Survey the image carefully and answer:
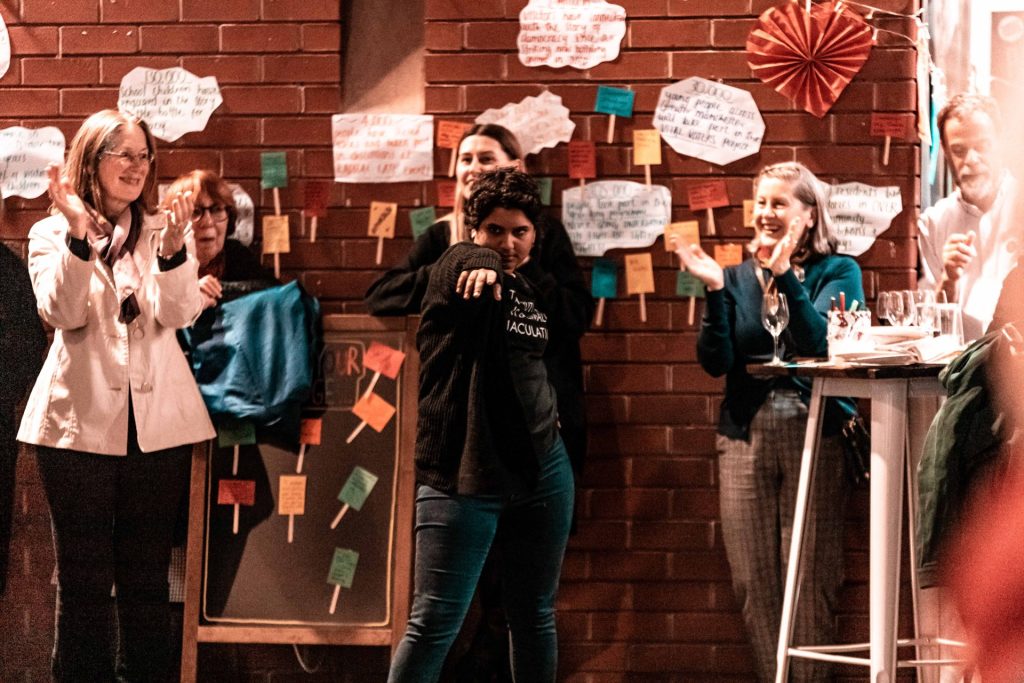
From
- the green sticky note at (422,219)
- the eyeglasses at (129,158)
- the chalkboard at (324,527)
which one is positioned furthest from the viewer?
the green sticky note at (422,219)

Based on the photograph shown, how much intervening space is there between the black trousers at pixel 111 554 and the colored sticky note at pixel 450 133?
1.24 metres

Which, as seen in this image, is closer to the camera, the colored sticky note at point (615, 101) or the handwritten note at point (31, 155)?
the colored sticky note at point (615, 101)

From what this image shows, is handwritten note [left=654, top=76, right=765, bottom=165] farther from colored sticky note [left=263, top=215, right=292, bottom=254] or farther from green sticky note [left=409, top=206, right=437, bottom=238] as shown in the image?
colored sticky note [left=263, top=215, right=292, bottom=254]

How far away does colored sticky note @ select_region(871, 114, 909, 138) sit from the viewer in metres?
3.70

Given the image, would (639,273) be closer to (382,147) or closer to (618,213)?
(618,213)

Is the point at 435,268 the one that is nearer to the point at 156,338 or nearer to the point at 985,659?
the point at 156,338

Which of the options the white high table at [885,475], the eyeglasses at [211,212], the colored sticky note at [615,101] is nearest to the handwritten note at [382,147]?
the eyeglasses at [211,212]

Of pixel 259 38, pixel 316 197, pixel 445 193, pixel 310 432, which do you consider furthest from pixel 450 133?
pixel 310 432

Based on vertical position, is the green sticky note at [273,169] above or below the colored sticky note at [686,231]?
above

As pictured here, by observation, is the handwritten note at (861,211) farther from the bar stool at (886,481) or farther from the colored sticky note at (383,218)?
the colored sticky note at (383,218)

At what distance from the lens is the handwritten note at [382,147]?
3814mm

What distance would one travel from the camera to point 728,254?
375cm

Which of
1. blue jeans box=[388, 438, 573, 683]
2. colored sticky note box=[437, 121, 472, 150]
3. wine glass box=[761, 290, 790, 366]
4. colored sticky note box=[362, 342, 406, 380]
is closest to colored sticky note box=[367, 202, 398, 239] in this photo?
colored sticky note box=[437, 121, 472, 150]

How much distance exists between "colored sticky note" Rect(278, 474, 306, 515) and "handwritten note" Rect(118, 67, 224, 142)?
116 centimetres
